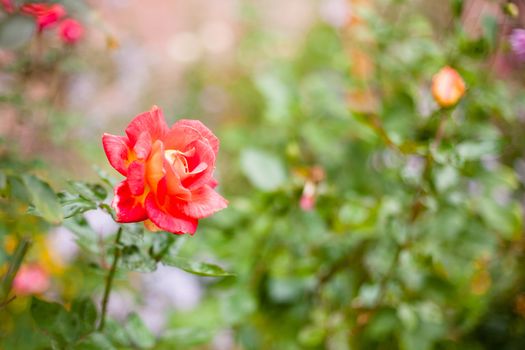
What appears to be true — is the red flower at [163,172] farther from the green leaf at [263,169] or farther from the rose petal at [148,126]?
the green leaf at [263,169]

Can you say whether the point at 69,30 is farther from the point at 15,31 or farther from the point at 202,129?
the point at 202,129

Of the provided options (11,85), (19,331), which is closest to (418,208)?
(19,331)

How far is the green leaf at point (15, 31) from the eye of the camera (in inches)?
20.3

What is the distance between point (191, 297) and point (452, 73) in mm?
836

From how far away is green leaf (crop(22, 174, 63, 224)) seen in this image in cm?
46

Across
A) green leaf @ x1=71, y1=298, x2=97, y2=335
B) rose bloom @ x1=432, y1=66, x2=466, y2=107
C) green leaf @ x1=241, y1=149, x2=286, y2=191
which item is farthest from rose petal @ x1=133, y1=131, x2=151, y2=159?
green leaf @ x1=241, y1=149, x2=286, y2=191

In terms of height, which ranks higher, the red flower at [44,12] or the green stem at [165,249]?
the red flower at [44,12]

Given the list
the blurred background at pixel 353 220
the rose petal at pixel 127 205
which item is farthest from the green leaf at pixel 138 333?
the rose petal at pixel 127 205

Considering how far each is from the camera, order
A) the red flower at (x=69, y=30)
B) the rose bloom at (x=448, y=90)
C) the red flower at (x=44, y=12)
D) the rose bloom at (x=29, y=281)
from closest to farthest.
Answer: the red flower at (x=44, y=12), the rose bloom at (x=448, y=90), the red flower at (x=69, y=30), the rose bloom at (x=29, y=281)

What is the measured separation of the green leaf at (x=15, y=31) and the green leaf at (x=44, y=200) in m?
0.12

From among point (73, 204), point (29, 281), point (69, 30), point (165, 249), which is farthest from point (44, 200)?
point (29, 281)

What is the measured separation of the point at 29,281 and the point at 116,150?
1.97 feet

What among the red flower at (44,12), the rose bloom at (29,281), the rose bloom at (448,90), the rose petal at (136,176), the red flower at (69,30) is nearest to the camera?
the rose petal at (136,176)

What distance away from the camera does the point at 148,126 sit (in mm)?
484
